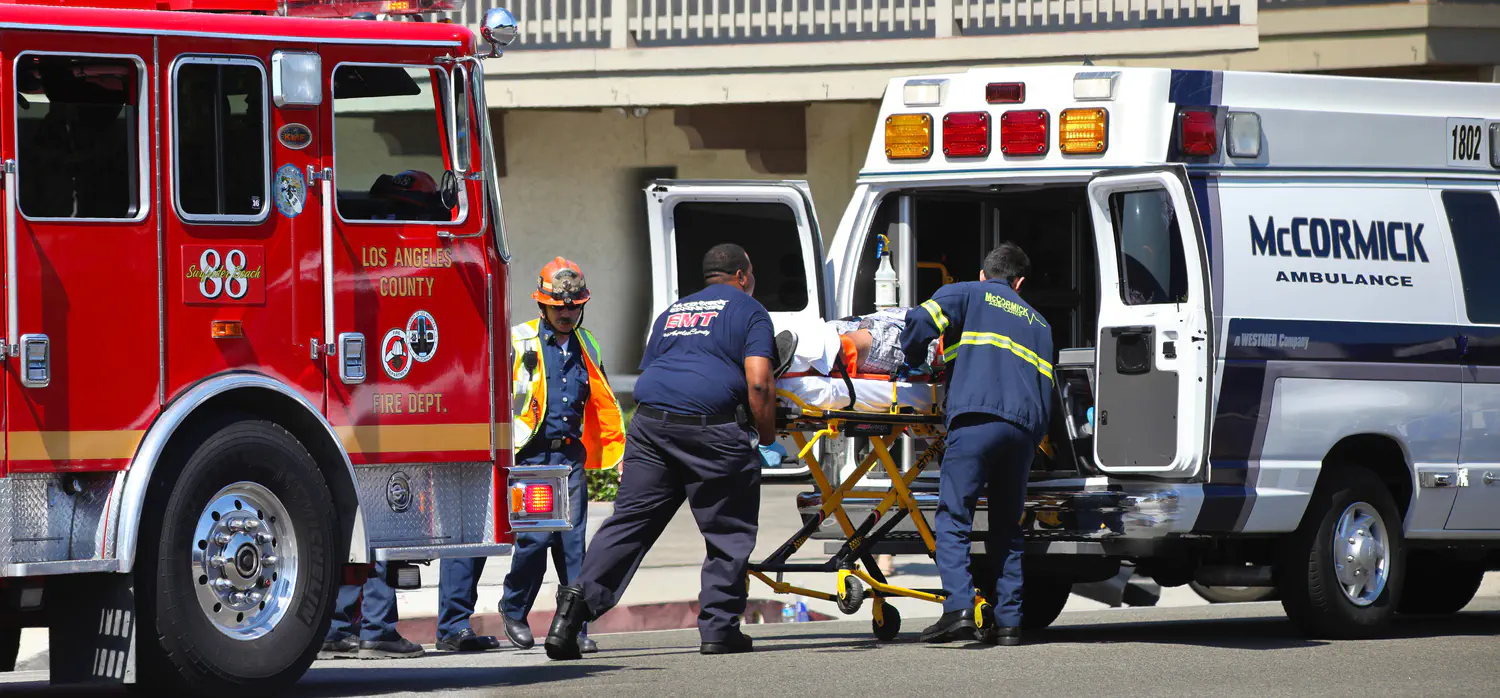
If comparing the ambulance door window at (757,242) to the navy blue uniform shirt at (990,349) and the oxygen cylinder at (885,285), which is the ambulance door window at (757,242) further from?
the navy blue uniform shirt at (990,349)

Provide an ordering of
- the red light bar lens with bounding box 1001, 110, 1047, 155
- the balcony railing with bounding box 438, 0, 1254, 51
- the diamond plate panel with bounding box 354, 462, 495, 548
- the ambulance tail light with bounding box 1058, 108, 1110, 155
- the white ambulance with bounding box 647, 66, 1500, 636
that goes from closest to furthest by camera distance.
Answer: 1. the diamond plate panel with bounding box 354, 462, 495, 548
2. the white ambulance with bounding box 647, 66, 1500, 636
3. the ambulance tail light with bounding box 1058, 108, 1110, 155
4. the red light bar lens with bounding box 1001, 110, 1047, 155
5. the balcony railing with bounding box 438, 0, 1254, 51

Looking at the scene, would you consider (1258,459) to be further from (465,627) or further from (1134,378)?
(465,627)

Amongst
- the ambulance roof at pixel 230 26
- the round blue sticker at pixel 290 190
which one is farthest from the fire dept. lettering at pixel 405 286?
the ambulance roof at pixel 230 26

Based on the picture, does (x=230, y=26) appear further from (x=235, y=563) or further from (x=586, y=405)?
(x=586, y=405)

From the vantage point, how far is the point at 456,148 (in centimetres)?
739

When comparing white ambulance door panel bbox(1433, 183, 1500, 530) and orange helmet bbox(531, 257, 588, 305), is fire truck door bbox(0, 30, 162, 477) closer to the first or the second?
orange helmet bbox(531, 257, 588, 305)

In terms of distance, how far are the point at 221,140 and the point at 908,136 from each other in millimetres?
3561

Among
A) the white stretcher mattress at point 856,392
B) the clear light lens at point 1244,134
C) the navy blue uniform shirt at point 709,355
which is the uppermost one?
the clear light lens at point 1244,134

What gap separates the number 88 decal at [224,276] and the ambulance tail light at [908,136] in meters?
3.54

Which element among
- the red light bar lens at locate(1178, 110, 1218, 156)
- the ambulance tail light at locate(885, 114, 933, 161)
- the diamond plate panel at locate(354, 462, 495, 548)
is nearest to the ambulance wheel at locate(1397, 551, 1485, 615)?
the red light bar lens at locate(1178, 110, 1218, 156)

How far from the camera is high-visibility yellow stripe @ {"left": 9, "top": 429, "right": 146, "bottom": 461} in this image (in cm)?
645

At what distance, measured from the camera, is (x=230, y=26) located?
6996 mm

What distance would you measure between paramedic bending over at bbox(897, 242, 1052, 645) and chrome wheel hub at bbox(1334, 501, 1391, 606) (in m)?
1.54

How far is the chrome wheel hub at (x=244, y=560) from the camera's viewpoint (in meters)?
6.78
